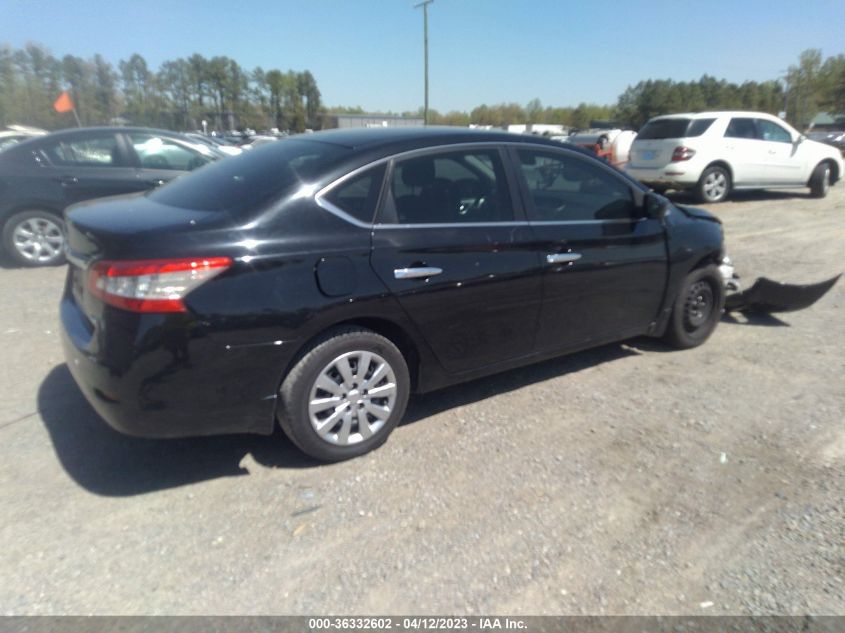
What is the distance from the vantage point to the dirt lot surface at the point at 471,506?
7.84 feet

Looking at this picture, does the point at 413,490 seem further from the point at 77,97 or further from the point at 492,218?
the point at 77,97

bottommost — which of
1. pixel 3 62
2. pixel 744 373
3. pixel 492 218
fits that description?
pixel 744 373

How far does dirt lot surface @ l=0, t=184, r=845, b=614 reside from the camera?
2391 millimetres

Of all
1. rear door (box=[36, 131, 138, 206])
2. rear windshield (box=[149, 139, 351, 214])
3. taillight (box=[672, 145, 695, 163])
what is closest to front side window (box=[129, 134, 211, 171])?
rear door (box=[36, 131, 138, 206])

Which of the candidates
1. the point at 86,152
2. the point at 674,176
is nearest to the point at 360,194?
the point at 86,152

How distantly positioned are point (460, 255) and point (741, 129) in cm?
1145

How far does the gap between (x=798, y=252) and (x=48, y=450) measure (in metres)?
8.69

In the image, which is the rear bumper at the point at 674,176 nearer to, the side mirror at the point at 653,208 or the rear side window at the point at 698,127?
the rear side window at the point at 698,127

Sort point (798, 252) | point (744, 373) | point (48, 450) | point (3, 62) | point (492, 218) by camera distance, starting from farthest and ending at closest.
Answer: point (3, 62) → point (798, 252) → point (744, 373) → point (492, 218) → point (48, 450)

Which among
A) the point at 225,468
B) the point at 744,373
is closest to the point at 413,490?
the point at 225,468

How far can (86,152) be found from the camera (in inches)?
290

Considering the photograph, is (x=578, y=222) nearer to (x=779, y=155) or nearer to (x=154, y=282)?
(x=154, y=282)

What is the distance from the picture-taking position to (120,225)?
115 inches

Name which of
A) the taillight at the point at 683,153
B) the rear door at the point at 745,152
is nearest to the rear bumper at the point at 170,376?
the taillight at the point at 683,153
